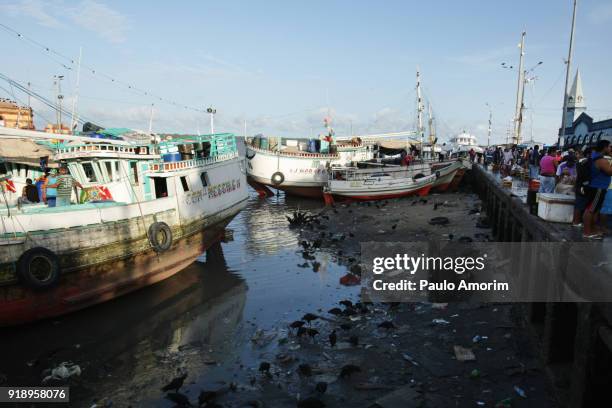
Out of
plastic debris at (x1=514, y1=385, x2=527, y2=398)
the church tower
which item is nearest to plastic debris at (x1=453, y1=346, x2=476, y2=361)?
plastic debris at (x1=514, y1=385, x2=527, y2=398)

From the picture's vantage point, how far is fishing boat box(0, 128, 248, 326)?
32.4 ft

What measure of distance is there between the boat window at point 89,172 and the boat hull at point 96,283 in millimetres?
2615

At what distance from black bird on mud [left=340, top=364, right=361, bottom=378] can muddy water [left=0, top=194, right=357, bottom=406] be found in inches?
71.7

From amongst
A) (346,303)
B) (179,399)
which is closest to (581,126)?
(346,303)

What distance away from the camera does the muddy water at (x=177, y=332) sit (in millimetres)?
7785

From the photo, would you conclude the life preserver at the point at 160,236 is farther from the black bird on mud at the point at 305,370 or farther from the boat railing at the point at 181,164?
the black bird on mud at the point at 305,370

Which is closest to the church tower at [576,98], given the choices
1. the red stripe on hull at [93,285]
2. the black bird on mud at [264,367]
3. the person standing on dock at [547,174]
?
the person standing on dock at [547,174]

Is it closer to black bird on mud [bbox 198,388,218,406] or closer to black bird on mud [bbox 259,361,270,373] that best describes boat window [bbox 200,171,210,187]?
black bird on mud [bbox 259,361,270,373]

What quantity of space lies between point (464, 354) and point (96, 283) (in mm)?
9769

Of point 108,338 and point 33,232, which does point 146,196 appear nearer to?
point 33,232

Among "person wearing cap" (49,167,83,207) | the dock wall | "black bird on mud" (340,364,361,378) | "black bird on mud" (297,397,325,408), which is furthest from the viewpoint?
"person wearing cap" (49,167,83,207)

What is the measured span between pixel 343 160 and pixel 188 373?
102 ft

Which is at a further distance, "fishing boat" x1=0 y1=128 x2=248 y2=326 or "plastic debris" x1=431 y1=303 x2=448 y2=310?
"fishing boat" x1=0 y1=128 x2=248 y2=326

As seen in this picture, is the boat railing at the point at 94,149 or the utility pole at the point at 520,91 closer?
the boat railing at the point at 94,149
